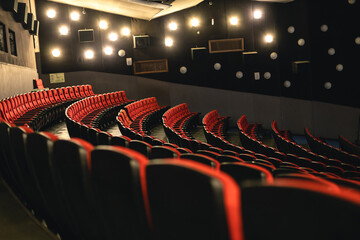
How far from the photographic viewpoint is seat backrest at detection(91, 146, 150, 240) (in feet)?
1.14

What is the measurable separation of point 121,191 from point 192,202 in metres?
0.11

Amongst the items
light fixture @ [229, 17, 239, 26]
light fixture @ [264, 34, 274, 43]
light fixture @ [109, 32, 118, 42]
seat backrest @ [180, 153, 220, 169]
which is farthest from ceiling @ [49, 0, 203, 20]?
seat backrest @ [180, 153, 220, 169]

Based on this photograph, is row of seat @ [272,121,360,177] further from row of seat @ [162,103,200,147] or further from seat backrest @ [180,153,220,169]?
seat backrest @ [180,153,220,169]

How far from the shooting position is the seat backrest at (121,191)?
13.7 inches

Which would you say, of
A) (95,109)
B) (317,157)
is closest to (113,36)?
(95,109)

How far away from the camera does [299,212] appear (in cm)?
24

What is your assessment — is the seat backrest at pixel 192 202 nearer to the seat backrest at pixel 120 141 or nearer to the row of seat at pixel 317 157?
the seat backrest at pixel 120 141

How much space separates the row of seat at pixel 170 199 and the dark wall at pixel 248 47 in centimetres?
310

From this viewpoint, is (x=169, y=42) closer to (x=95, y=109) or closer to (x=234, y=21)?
(x=234, y=21)

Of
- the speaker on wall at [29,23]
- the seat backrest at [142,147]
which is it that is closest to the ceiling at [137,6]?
the speaker on wall at [29,23]

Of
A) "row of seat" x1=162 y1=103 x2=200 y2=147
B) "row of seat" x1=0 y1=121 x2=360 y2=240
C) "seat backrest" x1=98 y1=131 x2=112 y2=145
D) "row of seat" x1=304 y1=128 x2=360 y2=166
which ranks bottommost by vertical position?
"row of seat" x1=304 y1=128 x2=360 y2=166

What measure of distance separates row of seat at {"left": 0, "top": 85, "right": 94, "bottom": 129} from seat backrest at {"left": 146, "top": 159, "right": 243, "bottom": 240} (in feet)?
5.29

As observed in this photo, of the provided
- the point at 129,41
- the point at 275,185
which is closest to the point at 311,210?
the point at 275,185

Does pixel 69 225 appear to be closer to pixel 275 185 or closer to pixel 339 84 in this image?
pixel 275 185
